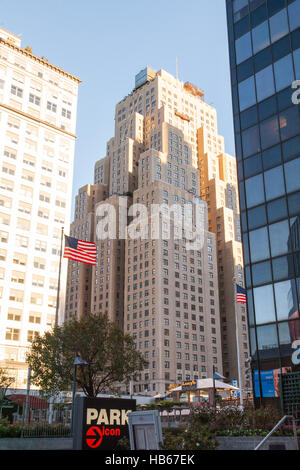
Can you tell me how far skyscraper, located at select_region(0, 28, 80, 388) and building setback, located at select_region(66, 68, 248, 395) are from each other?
37.2 meters

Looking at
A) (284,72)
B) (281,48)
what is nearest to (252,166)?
(284,72)

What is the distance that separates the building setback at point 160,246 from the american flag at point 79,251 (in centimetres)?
6553

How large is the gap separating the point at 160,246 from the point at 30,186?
4838 centimetres

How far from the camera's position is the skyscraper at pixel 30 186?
74062mm

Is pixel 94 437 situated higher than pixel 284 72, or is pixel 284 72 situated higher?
A: pixel 284 72

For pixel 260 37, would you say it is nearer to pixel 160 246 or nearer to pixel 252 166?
pixel 252 166

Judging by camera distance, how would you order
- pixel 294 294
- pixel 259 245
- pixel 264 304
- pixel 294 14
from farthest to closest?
pixel 294 14, pixel 259 245, pixel 264 304, pixel 294 294

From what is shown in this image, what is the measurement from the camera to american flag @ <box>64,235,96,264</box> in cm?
4166

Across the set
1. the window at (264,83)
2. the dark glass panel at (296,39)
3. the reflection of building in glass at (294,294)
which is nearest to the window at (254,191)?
the reflection of building in glass at (294,294)

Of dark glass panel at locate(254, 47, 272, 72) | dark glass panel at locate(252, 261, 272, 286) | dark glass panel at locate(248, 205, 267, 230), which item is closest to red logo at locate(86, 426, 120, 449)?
dark glass panel at locate(252, 261, 272, 286)

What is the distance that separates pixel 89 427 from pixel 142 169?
122 m

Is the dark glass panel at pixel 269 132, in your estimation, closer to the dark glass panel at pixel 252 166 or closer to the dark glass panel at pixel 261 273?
the dark glass panel at pixel 252 166

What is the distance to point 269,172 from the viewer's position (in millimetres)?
38844

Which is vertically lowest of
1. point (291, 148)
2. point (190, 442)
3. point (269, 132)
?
point (190, 442)
